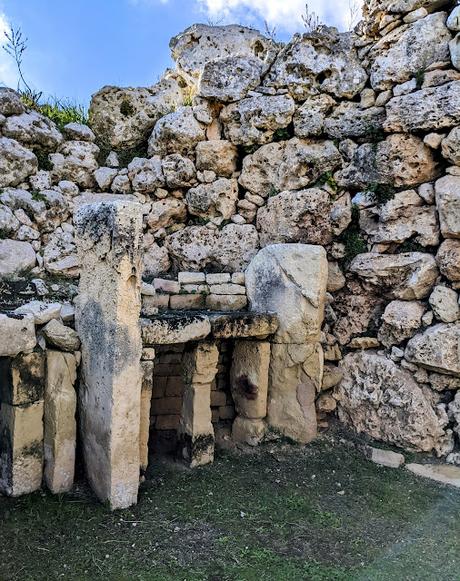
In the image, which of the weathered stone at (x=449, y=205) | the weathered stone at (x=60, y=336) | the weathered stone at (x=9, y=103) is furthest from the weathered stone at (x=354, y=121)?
the weathered stone at (x=60, y=336)

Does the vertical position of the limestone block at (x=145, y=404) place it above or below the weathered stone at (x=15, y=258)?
below

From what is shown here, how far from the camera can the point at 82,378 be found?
4551mm

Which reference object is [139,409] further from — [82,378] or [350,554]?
[350,554]

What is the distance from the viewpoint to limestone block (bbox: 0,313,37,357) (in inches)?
160

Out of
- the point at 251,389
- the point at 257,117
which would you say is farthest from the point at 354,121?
the point at 251,389

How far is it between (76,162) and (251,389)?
391 centimetres

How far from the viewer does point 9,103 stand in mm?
6223

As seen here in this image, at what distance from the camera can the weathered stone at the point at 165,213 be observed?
685 cm

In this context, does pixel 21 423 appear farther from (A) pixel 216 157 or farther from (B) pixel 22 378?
(A) pixel 216 157

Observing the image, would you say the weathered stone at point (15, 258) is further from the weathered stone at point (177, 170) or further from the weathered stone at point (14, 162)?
the weathered stone at point (177, 170)

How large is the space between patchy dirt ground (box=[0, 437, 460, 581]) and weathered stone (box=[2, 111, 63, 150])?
4.44 meters

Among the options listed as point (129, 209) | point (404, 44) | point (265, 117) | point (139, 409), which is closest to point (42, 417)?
point (139, 409)

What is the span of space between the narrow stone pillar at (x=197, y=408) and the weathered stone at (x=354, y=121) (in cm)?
346

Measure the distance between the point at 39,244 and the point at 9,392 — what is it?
7.99ft
